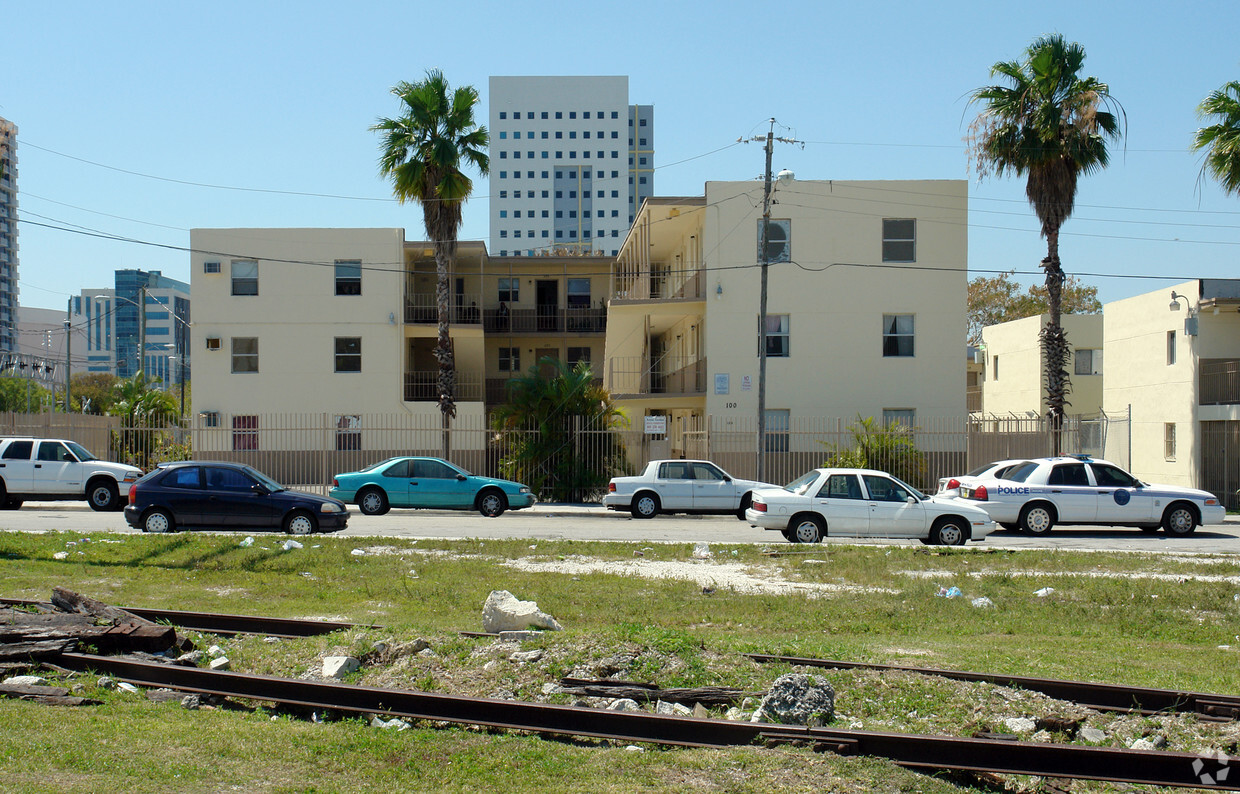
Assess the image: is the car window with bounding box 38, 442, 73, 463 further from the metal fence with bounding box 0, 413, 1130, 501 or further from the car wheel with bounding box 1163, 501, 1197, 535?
the car wheel with bounding box 1163, 501, 1197, 535

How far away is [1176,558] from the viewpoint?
1638cm

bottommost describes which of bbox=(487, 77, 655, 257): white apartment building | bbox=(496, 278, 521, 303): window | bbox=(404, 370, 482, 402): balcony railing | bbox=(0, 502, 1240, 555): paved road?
bbox=(0, 502, 1240, 555): paved road

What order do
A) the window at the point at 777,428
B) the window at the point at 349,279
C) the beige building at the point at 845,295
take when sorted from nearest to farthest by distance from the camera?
the window at the point at 777,428 → the beige building at the point at 845,295 → the window at the point at 349,279

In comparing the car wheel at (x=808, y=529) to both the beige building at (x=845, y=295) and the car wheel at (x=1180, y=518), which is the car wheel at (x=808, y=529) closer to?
the car wheel at (x=1180, y=518)

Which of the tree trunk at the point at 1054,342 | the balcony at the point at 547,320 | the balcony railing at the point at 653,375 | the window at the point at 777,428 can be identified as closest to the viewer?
the tree trunk at the point at 1054,342

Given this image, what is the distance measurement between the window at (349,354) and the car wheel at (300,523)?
19.8 m

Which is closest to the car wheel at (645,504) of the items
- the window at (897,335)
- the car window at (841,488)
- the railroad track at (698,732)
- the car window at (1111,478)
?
the car window at (841,488)

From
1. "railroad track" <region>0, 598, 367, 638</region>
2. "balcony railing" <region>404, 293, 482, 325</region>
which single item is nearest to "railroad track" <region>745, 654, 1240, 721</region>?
"railroad track" <region>0, 598, 367, 638</region>

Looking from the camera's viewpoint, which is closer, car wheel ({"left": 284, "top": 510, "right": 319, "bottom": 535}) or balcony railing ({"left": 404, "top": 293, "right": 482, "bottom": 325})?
car wheel ({"left": 284, "top": 510, "right": 319, "bottom": 535})

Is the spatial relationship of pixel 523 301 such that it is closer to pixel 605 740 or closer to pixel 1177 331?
pixel 1177 331

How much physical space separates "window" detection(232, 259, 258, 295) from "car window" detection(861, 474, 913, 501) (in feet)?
87.7

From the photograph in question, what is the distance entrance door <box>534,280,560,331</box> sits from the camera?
153 ft

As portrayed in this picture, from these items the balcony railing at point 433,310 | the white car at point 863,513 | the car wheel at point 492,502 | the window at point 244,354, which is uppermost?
the balcony railing at point 433,310

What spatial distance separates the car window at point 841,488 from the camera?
58.3 ft
